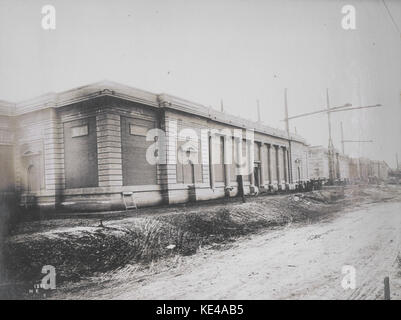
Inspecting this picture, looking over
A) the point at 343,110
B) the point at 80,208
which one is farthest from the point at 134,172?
the point at 343,110

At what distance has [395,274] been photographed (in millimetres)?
5699

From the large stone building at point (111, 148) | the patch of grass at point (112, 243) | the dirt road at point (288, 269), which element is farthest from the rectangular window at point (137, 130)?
the dirt road at point (288, 269)

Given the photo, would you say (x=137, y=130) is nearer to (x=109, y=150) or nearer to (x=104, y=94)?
(x=109, y=150)

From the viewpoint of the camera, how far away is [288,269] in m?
5.86

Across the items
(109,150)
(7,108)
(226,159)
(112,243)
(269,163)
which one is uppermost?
(7,108)

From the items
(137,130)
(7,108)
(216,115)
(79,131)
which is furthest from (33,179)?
(216,115)

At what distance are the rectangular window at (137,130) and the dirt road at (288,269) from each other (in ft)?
11.0

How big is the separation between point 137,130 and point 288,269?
490 cm

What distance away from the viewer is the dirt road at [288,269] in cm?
507

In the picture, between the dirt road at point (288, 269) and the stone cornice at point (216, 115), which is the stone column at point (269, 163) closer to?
the stone cornice at point (216, 115)

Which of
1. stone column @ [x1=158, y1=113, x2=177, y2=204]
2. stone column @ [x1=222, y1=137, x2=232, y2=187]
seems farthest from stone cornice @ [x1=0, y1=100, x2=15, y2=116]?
stone column @ [x1=222, y1=137, x2=232, y2=187]

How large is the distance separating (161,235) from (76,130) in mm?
3414
